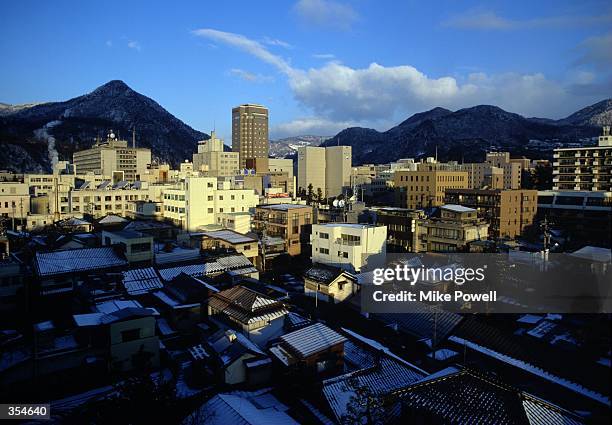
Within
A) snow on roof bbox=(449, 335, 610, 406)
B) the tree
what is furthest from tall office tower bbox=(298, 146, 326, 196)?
the tree

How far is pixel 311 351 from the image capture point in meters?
13.0

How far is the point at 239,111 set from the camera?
4951 inches

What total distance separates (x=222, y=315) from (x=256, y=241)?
11.9 m

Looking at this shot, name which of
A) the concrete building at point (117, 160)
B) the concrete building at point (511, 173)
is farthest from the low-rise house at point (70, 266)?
the concrete building at point (511, 173)

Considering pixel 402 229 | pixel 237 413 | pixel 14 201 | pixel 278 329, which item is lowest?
pixel 278 329

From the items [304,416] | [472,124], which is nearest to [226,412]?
[304,416]

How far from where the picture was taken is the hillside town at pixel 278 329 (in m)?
9.77

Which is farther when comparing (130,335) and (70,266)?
(70,266)

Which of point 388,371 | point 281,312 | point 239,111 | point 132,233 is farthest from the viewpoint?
point 239,111

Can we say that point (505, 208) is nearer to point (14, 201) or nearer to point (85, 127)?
point (14, 201)

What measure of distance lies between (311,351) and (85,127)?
410 feet

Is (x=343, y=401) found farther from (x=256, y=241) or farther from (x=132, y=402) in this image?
(x=256, y=241)

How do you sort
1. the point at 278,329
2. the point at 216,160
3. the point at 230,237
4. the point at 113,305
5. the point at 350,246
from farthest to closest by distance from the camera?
the point at 216,160 → the point at 230,237 → the point at 350,246 → the point at 113,305 → the point at 278,329

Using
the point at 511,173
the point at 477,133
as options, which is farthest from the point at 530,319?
the point at 477,133
